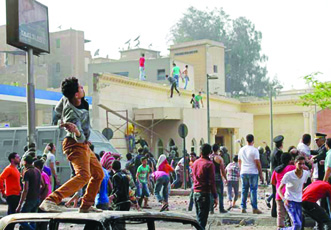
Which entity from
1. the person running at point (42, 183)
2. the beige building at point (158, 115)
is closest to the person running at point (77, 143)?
the person running at point (42, 183)

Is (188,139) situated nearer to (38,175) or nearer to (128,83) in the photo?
(128,83)

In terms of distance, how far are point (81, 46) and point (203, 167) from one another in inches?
2140

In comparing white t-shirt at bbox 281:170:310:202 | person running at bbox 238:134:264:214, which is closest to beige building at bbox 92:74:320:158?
person running at bbox 238:134:264:214

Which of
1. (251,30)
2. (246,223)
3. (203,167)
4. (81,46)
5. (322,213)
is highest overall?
(251,30)

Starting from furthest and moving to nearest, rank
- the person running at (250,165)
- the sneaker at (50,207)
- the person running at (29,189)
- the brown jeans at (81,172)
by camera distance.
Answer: the person running at (250,165), the person running at (29,189), the brown jeans at (81,172), the sneaker at (50,207)

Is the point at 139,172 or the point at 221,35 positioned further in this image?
the point at 221,35

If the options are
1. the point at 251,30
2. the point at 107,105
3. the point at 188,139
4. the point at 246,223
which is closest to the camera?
the point at 246,223

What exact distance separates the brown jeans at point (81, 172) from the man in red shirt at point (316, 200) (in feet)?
14.5

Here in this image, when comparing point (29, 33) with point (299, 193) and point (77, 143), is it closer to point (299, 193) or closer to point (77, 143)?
point (299, 193)

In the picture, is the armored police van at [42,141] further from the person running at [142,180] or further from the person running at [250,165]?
the person running at [250,165]

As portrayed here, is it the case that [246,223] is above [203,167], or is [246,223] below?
below

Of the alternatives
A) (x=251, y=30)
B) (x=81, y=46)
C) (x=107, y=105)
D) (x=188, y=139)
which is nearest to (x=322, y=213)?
(x=107, y=105)

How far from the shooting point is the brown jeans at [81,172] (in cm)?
539

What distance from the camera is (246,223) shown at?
13.0 metres
